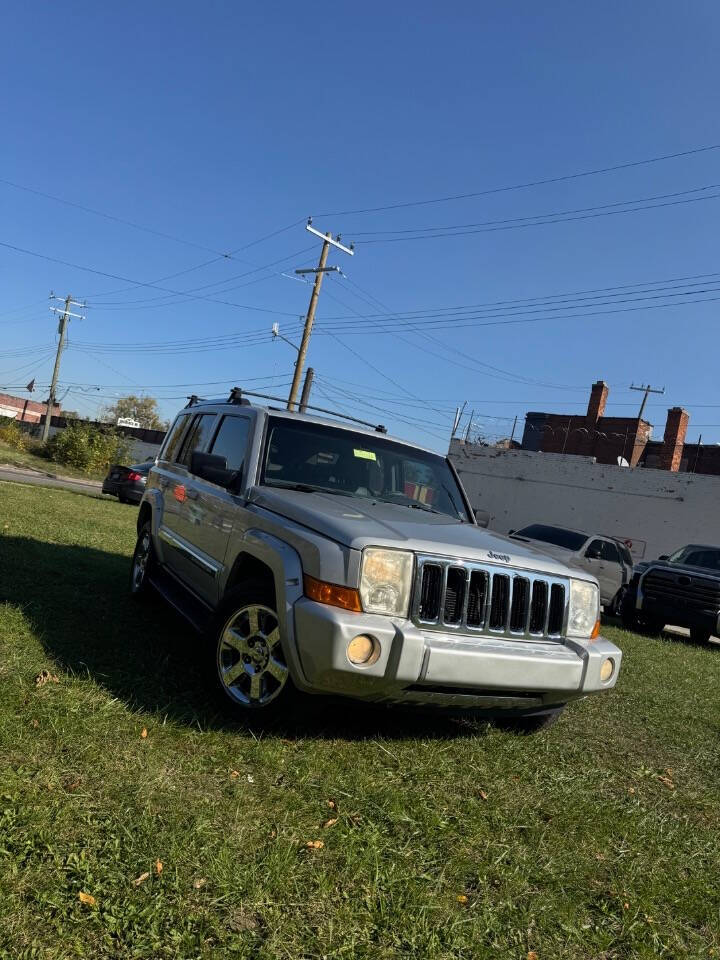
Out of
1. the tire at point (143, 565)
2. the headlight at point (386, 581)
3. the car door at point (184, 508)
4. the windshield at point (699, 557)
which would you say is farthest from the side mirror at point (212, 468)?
the windshield at point (699, 557)

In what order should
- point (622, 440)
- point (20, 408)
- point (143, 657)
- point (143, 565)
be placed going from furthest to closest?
point (20, 408) < point (622, 440) < point (143, 565) < point (143, 657)

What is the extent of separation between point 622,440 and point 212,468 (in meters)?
34.3

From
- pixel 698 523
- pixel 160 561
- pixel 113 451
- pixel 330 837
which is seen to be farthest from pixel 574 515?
pixel 330 837

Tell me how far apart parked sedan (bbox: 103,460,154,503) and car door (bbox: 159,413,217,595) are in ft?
42.3

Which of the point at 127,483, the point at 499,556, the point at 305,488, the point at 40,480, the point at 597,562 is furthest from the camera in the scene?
the point at 40,480

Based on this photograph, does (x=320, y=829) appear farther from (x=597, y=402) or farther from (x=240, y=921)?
(x=597, y=402)

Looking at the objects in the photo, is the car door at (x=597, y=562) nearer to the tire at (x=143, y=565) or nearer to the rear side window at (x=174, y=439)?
the rear side window at (x=174, y=439)

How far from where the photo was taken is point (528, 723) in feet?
14.4

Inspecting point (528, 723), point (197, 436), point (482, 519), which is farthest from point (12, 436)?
point (528, 723)

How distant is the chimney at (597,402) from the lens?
3706 cm

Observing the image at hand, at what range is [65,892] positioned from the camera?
7.43ft

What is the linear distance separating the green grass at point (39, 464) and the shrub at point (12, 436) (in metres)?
1.30

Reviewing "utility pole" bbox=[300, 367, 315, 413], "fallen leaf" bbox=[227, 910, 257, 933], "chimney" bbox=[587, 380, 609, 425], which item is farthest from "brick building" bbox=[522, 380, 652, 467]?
"fallen leaf" bbox=[227, 910, 257, 933]

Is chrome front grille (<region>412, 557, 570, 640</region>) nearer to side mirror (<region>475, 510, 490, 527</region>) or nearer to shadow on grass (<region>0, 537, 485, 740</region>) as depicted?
shadow on grass (<region>0, 537, 485, 740</region>)
